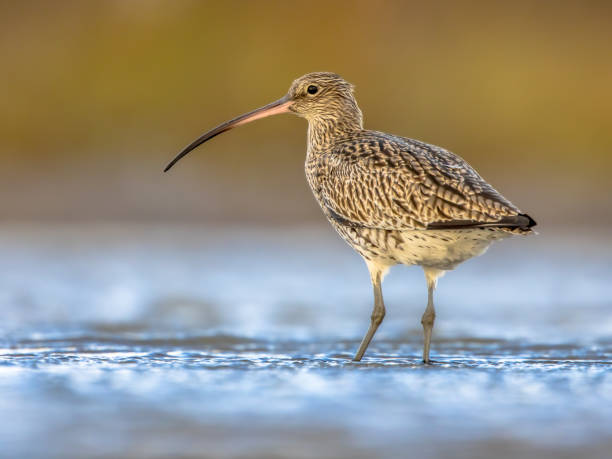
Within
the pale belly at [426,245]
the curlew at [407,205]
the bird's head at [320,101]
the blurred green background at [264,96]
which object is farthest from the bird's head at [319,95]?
the blurred green background at [264,96]

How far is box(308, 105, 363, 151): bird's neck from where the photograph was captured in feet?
25.1

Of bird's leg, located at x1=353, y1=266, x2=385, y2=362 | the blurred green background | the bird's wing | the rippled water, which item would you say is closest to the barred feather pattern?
the bird's wing

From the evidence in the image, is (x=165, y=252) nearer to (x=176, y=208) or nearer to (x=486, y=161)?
(x=176, y=208)

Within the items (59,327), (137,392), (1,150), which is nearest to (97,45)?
(1,150)

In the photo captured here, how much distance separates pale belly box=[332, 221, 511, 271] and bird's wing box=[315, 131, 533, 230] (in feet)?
0.27

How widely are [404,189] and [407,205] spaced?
0.12m

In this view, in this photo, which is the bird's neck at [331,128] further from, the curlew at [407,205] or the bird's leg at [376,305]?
the bird's leg at [376,305]

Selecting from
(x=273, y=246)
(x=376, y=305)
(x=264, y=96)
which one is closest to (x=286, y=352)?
(x=376, y=305)

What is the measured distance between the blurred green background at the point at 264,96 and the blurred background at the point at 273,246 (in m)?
0.05

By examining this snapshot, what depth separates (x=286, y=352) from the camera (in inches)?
286

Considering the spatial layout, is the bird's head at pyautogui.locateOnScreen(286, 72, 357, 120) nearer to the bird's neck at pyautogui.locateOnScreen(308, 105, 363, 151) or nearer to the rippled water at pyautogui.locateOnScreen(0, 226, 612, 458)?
the bird's neck at pyautogui.locateOnScreen(308, 105, 363, 151)

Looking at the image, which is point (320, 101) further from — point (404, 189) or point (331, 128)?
point (404, 189)

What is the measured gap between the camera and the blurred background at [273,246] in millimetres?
Result: 4672

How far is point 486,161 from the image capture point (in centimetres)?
1827
